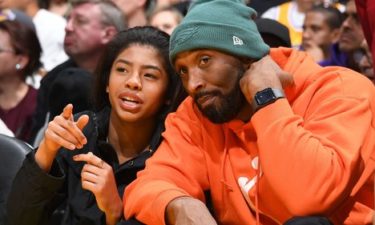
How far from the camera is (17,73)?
6.31 meters

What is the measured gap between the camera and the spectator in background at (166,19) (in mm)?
7230

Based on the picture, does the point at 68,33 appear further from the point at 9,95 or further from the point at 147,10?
the point at 147,10

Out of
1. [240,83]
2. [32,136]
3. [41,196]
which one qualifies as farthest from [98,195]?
[32,136]

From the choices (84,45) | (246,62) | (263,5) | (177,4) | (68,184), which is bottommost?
(177,4)

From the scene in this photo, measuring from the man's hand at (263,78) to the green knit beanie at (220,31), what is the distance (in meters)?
0.08

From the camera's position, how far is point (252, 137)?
3.69 m

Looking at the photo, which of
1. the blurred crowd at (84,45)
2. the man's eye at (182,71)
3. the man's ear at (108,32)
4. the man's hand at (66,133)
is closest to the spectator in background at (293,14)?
the blurred crowd at (84,45)

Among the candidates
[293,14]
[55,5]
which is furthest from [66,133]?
[55,5]

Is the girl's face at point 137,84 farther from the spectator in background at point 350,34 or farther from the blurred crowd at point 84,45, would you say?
the spectator in background at point 350,34

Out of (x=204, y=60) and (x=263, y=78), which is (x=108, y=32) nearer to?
(x=204, y=60)

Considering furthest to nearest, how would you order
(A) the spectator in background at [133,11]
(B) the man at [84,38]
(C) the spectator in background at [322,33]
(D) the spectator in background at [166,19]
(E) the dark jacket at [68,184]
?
(A) the spectator in background at [133,11]
(D) the spectator in background at [166,19]
(C) the spectator in background at [322,33]
(B) the man at [84,38]
(E) the dark jacket at [68,184]

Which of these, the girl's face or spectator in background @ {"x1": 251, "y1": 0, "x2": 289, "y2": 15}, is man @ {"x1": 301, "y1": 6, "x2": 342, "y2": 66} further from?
the girl's face

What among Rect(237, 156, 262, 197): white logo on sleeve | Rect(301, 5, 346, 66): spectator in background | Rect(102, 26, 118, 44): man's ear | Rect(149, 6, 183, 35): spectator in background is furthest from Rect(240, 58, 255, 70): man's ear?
Rect(149, 6, 183, 35): spectator in background

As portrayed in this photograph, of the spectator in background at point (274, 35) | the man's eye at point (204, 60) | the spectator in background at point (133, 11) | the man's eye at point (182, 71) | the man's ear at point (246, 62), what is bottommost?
the spectator in background at point (133, 11)
